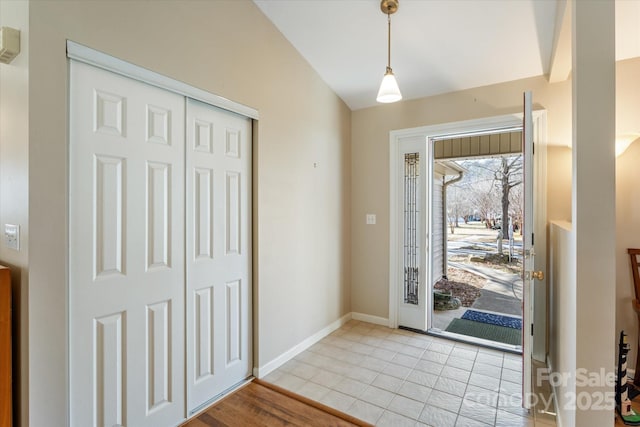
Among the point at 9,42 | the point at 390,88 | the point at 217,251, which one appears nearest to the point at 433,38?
the point at 390,88

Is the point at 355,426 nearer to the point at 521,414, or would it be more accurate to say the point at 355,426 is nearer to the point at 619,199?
the point at 521,414

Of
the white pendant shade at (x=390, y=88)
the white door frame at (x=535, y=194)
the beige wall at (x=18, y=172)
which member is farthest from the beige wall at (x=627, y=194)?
the beige wall at (x=18, y=172)

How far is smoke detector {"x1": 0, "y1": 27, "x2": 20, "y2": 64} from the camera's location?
1340 millimetres

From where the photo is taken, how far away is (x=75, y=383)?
1498 millimetres

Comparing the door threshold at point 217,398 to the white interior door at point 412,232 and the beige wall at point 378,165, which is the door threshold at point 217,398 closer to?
the beige wall at point 378,165

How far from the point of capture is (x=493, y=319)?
4.04 m

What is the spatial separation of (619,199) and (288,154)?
2.78 metres

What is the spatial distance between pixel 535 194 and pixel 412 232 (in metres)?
1.24

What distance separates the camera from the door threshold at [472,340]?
3001 millimetres

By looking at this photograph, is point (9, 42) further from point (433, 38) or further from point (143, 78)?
point (433, 38)

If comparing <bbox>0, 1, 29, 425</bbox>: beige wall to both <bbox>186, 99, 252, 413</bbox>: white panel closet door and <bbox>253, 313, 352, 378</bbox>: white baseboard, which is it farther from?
<bbox>253, 313, 352, 378</bbox>: white baseboard

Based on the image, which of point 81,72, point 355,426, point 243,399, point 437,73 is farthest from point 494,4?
point 243,399

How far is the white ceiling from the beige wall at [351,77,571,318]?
164 mm

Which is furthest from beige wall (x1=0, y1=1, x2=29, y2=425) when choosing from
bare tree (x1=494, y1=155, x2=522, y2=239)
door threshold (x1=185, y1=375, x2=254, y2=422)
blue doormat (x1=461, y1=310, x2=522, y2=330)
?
bare tree (x1=494, y1=155, x2=522, y2=239)
